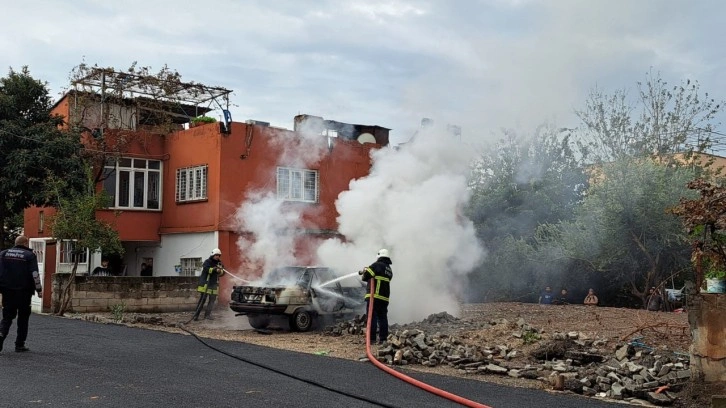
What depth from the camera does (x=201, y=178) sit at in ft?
85.8

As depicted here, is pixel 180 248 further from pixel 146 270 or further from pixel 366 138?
pixel 366 138

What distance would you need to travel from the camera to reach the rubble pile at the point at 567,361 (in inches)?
358

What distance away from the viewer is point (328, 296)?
17.2 m

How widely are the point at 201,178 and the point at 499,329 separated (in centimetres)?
1490

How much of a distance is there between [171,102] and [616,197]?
17.1m

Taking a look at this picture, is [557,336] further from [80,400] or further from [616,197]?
[616,197]

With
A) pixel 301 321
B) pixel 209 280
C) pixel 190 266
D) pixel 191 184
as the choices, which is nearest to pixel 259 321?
pixel 301 321

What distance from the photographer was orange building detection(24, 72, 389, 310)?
25.1m

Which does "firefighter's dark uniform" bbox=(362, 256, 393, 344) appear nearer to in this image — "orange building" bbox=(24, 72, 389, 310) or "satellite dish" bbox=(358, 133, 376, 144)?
"orange building" bbox=(24, 72, 389, 310)

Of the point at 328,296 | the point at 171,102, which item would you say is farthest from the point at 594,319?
the point at 171,102

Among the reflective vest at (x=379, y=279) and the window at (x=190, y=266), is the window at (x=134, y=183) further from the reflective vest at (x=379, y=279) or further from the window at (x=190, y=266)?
the reflective vest at (x=379, y=279)

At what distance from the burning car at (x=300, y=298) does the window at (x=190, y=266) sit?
867cm

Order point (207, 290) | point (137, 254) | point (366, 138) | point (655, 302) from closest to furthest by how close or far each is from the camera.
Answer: point (207, 290) → point (655, 302) → point (366, 138) → point (137, 254)

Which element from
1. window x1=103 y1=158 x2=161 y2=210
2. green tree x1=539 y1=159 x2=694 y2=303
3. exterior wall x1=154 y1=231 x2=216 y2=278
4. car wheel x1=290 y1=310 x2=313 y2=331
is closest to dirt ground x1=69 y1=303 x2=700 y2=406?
car wheel x1=290 y1=310 x2=313 y2=331
